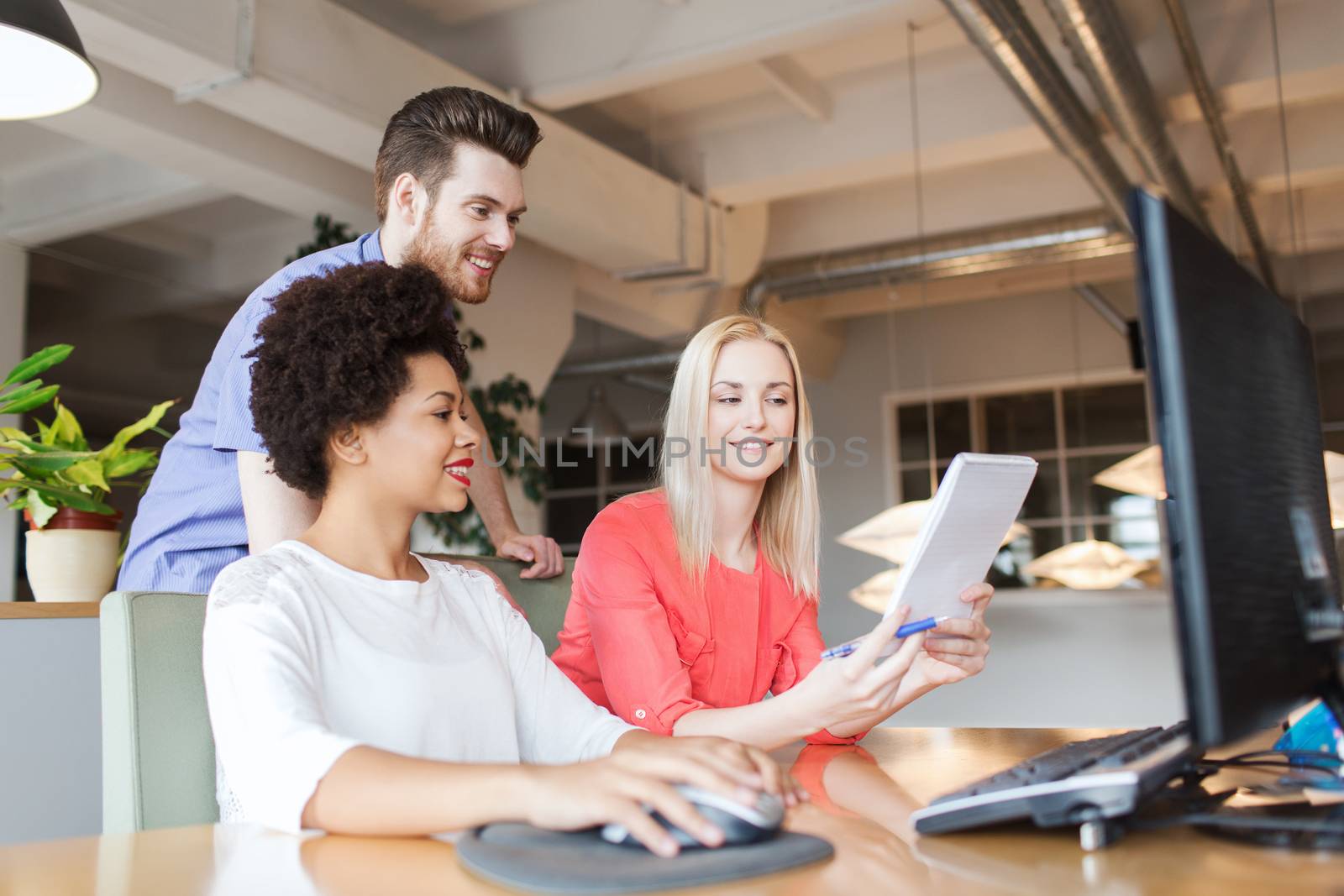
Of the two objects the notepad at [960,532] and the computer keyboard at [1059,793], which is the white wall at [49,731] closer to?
the notepad at [960,532]

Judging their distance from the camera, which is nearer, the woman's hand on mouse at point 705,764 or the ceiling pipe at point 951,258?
the woman's hand on mouse at point 705,764

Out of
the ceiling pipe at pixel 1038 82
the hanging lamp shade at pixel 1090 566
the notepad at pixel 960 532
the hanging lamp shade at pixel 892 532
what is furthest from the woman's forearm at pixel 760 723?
the hanging lamp shade at pixel 1090 566

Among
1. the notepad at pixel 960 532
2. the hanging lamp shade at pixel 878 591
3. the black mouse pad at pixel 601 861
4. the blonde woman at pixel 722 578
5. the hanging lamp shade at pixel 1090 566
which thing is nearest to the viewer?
the black mouse pad at pixel 601 861

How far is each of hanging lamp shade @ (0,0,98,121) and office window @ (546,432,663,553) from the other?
8.08 m

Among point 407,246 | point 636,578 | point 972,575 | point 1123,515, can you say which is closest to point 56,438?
point 407,246

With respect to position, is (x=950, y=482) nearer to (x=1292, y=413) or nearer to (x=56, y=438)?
(x=1292, y=413)

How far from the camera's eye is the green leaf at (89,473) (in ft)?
8.26

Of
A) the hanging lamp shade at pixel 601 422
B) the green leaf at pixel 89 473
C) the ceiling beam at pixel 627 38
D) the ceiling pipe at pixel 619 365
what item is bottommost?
the green leaf at pixel 89 473

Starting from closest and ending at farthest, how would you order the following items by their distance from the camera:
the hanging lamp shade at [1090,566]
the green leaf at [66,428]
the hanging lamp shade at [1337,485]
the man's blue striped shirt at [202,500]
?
1. the man's blue striped shirt at [202,500]
2. the green leaf at [66,428]
3. the hanging lamp shade at [1337,485]
4. the hanging lamp shade at [1090,566]

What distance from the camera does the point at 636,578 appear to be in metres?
1.73

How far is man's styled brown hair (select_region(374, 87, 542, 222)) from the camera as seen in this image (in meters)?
2.09

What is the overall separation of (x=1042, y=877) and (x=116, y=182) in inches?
226

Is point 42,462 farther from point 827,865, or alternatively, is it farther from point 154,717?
point 827,865

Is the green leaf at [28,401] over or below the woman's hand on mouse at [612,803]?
over
